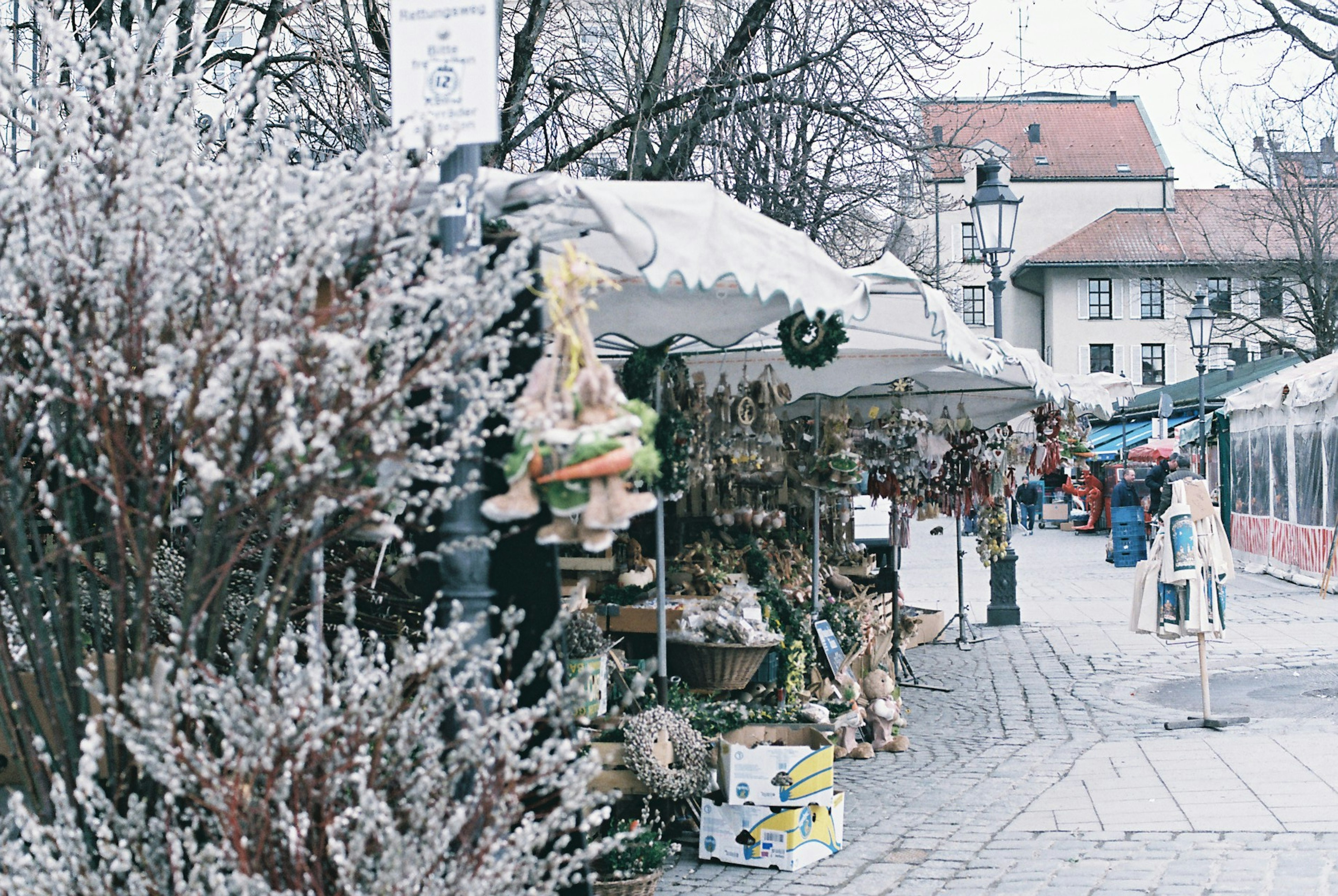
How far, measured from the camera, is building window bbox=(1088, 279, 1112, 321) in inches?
2191

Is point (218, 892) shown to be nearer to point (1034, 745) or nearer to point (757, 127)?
point (1034, 745)

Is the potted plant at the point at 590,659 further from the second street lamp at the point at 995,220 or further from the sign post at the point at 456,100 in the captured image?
the second street lamp at the point at 995,220

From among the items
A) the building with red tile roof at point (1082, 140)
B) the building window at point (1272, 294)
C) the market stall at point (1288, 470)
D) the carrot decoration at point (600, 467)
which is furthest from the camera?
the building with red tile roof at point (1082, 140)

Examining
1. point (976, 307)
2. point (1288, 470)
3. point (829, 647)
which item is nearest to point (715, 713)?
point (829, 647)

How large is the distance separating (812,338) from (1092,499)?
2812cm

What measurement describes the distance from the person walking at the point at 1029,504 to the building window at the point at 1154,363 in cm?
2078

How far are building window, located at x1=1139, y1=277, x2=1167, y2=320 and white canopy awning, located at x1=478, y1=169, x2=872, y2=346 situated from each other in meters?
53.9

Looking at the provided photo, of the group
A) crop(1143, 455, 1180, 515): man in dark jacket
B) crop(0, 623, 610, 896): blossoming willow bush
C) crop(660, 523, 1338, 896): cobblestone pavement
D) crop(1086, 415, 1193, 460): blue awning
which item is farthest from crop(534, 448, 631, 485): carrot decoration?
crop(1086, 415, 1193, 460): blue awning

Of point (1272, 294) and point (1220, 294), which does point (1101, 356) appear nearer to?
point (1220, 294)

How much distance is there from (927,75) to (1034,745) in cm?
668

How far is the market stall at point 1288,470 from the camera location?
17500 millimetres

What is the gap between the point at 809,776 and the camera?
6020 millimetres

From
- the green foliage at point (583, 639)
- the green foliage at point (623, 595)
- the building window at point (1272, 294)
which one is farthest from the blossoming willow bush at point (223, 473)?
the building window at point (1272, 294)

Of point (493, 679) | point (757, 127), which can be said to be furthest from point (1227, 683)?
point (493, 679)
